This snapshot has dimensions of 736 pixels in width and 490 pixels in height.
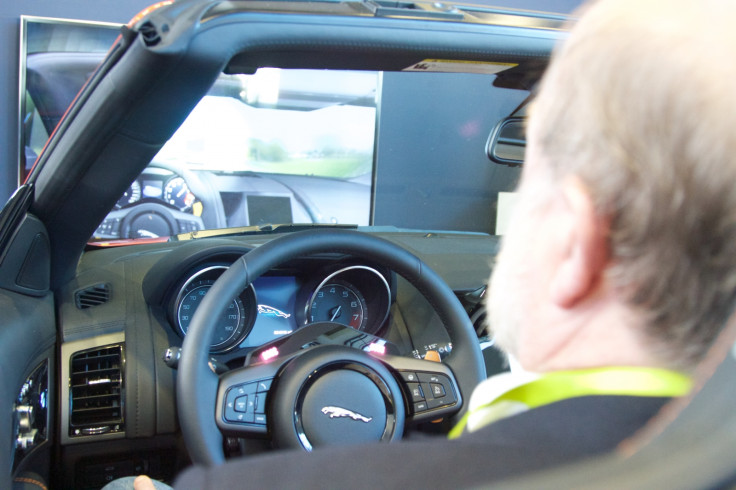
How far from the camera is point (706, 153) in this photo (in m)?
0.43

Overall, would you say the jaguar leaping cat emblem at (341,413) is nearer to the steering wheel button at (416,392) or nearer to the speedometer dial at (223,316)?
the steering wheel button at (416,392)

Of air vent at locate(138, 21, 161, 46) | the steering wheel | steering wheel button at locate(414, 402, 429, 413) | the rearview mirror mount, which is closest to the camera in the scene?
air vent at locate(138, 21, 161, 46)

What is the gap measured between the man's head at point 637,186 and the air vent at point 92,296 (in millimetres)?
1415

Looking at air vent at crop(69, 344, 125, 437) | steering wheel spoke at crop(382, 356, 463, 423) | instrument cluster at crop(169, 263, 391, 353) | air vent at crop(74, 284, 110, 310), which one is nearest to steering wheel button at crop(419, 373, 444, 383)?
steering wheel spoke at crop(382, 356, 463, 423)

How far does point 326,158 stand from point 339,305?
3470 mm

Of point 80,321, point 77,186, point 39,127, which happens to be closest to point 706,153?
point 77,186

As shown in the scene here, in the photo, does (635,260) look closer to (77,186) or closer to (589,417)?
(589,417)

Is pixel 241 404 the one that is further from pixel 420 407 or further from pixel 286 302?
pixel 286 302

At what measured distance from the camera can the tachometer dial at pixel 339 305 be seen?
6.37 feet

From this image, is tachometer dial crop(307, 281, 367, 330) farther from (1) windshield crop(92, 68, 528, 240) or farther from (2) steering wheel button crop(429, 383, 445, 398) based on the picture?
(1) windshield crop(92, 68, 528, 240)

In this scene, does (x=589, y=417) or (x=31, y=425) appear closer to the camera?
(x=589, y=417)

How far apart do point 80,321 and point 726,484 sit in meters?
1.57

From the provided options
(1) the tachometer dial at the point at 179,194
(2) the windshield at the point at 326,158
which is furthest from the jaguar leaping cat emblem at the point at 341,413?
(1) the tachometer dial at the point at 179,194

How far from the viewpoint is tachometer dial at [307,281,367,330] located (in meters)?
1.94
